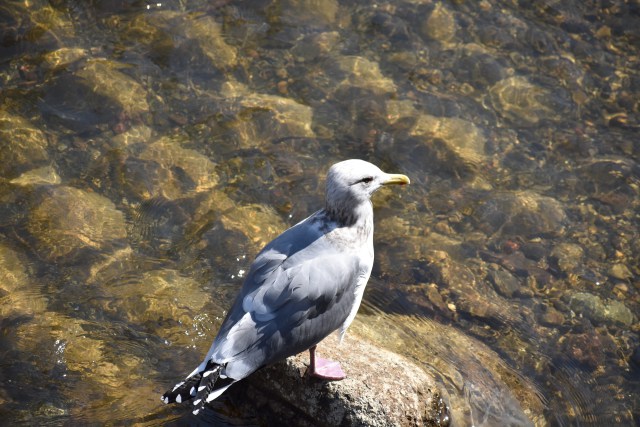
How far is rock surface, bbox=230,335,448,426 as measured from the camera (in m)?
4.76

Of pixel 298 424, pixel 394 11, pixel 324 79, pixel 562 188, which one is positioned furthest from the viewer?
pixel 394 11

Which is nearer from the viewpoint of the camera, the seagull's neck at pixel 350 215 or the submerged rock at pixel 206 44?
the seagull's neck at pixel 350 215

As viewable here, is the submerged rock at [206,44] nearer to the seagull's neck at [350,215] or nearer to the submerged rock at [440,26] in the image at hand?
the submerged rock at [440,26]

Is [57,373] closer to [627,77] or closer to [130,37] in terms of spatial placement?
[130,37]

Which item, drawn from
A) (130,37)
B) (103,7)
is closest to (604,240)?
(130,37)

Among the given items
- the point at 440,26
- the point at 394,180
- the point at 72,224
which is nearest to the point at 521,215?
the point at 394,180

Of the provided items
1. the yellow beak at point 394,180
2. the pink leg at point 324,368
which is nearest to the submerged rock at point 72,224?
the pink leg at point 324,368

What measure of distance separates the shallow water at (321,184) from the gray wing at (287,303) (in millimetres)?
967

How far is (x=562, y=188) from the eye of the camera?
24.5 feet

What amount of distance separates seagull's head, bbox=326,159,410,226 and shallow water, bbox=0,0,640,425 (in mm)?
1199

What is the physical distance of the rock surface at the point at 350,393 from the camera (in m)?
4.76

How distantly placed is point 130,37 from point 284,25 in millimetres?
1847

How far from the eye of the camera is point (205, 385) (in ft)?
14.5

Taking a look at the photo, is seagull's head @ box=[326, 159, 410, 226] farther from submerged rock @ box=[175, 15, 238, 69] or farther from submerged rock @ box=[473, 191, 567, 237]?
submerged rock @ box=[175, 15, 238, 69]
